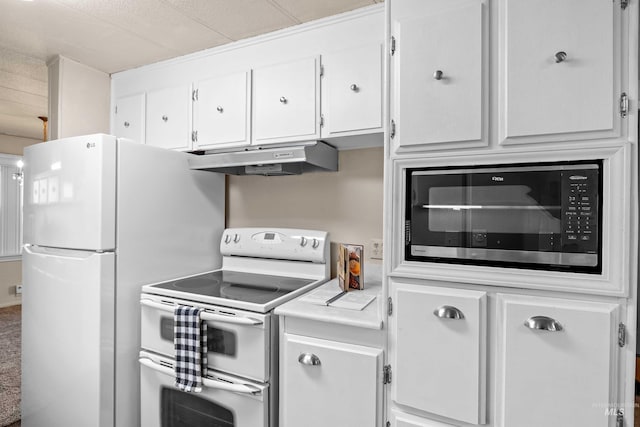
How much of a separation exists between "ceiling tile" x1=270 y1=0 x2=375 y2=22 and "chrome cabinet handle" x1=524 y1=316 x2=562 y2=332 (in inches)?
60.2

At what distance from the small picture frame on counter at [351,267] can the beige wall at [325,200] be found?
171 millimetres

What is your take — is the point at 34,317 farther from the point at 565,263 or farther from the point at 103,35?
the point at 565,263

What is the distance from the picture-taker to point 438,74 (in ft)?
4.01

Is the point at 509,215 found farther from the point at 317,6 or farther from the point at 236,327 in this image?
the point at 317,6

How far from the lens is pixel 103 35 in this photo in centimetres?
203

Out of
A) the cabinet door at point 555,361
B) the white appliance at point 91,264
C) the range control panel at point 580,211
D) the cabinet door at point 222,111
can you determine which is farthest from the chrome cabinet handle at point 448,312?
the white appliance at point 91,264

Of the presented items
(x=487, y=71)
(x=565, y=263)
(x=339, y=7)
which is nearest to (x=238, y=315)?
(x=565, y=263)

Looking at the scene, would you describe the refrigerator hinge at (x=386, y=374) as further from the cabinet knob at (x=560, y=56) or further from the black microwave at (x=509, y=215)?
the cabinet knob at (x=560, y=56)

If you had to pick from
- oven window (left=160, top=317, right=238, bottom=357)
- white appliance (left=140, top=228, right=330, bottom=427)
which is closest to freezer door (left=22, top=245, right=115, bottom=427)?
white appliance (left=140, top=228, right=330, bottom=427)

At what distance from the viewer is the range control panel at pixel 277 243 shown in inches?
80.9

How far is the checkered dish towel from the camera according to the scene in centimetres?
159

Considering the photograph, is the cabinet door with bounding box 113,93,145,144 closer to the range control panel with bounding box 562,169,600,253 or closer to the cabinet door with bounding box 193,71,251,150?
the cabinet door with bounding box 193,71,251,150

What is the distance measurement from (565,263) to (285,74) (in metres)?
1.54

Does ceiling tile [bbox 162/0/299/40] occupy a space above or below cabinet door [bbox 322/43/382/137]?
above
